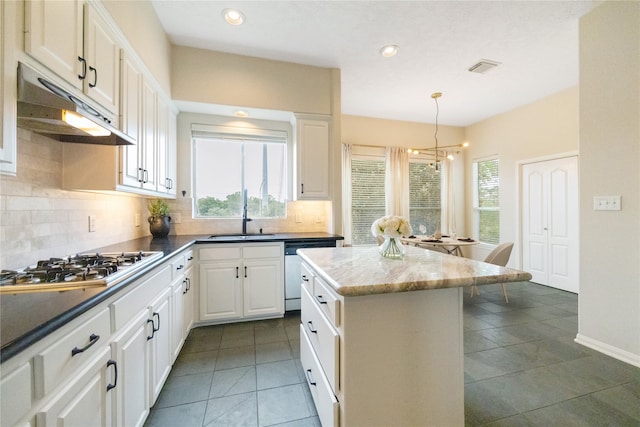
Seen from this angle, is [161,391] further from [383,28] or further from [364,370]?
[383,28]

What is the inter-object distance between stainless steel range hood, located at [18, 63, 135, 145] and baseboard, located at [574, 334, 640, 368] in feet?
13.1

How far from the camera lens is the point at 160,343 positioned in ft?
A: 5.25

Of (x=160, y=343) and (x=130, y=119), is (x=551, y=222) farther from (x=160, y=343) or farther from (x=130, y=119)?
(x=130, y=119)

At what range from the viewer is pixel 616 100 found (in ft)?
6.74

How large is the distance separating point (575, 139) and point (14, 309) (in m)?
5.56

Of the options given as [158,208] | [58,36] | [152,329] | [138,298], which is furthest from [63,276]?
[158,208]

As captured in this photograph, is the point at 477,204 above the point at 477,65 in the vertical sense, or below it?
below

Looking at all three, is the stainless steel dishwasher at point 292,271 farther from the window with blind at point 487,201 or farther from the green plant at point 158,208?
the window with blind at point 487,201

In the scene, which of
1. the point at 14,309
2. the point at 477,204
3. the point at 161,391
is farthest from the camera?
the point at 477,204

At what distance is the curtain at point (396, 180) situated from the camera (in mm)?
4762

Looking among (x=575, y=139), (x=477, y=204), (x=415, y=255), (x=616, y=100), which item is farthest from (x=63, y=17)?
(x=477, y=204)

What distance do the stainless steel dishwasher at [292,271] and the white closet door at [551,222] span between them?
12.5 ft

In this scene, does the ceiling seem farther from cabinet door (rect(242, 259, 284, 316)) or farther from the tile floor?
the tile floor

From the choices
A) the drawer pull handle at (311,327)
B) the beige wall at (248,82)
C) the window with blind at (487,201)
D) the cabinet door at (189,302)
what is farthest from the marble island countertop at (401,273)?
the window with blind at (487,201)
